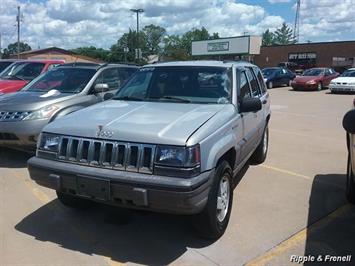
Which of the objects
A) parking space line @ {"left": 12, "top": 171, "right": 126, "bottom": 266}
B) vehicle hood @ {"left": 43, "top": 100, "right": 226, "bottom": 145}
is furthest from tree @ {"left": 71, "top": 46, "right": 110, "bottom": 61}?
vehicle hood @ {"left": 43, "top": 100, "right": 226, "bottom": 145}

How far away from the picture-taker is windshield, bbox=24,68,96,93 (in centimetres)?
791

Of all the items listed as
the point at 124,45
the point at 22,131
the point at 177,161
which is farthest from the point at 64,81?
the point at 124,45

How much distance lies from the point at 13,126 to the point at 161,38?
124448 mm

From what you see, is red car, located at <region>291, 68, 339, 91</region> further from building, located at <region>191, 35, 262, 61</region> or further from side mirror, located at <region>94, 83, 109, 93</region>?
building, located at <region>191, 35, 262, 61</region>

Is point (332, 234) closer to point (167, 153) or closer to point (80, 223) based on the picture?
point (167, 153)

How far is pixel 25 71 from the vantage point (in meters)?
11.5

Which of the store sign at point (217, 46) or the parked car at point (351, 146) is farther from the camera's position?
the store sign at point (217, 46)

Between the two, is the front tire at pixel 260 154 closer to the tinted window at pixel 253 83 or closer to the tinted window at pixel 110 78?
the tinted window at pixel 253 83

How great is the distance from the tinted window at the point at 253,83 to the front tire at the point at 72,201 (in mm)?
2988

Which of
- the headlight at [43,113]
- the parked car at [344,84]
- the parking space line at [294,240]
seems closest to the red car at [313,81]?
the parked car at [344,84]

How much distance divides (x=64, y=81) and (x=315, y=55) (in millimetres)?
44785

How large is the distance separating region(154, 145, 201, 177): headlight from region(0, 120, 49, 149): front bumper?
3.65 meters

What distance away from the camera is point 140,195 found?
371 centimetres

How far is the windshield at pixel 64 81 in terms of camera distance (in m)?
7.91
